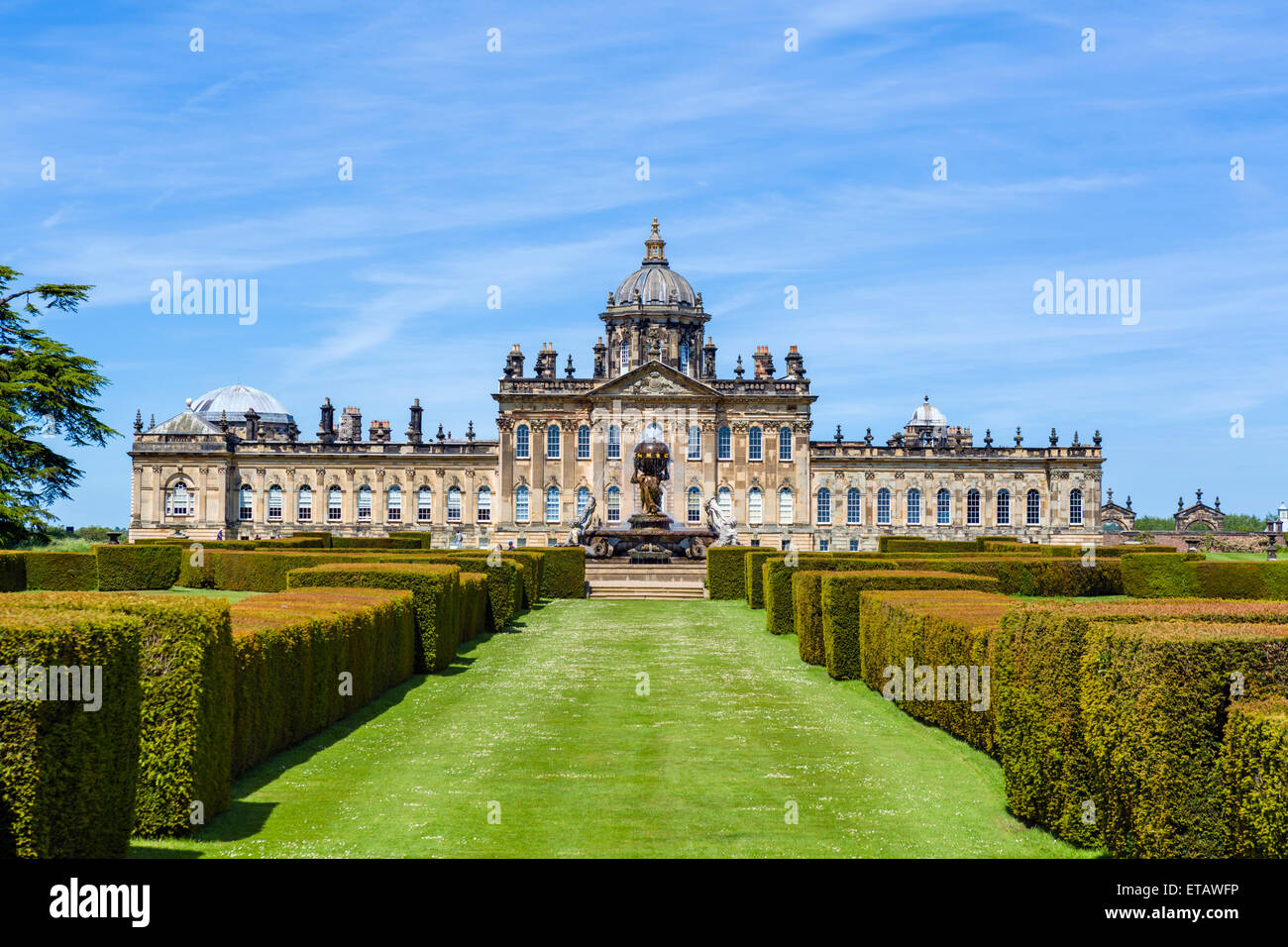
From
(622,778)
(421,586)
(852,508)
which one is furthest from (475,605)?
(852,508)

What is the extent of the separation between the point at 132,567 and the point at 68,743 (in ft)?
87.6

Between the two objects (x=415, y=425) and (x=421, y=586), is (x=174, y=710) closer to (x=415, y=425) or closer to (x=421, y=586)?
(x=421, y=586)

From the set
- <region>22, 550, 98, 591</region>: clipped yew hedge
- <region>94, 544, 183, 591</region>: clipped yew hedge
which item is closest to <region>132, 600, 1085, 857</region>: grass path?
<region>94, 544, 183, 591</region>: clipped yew hedge

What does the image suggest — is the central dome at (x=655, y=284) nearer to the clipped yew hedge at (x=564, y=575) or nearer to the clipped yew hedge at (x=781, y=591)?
the clipped yew hedge at (x=564, y=575)

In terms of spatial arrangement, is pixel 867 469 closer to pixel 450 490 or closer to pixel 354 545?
pixel 450 490

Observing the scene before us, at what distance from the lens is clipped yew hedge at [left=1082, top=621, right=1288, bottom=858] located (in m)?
8.46

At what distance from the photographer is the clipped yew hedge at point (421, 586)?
19609 millimetres

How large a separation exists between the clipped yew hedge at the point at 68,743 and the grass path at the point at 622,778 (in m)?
1.23

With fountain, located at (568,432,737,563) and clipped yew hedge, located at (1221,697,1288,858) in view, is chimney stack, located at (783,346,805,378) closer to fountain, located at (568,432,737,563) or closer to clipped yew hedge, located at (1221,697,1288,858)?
fountain, located at (568,432,737,563)

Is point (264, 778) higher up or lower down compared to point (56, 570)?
lower down

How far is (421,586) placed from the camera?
19672 millimetres
